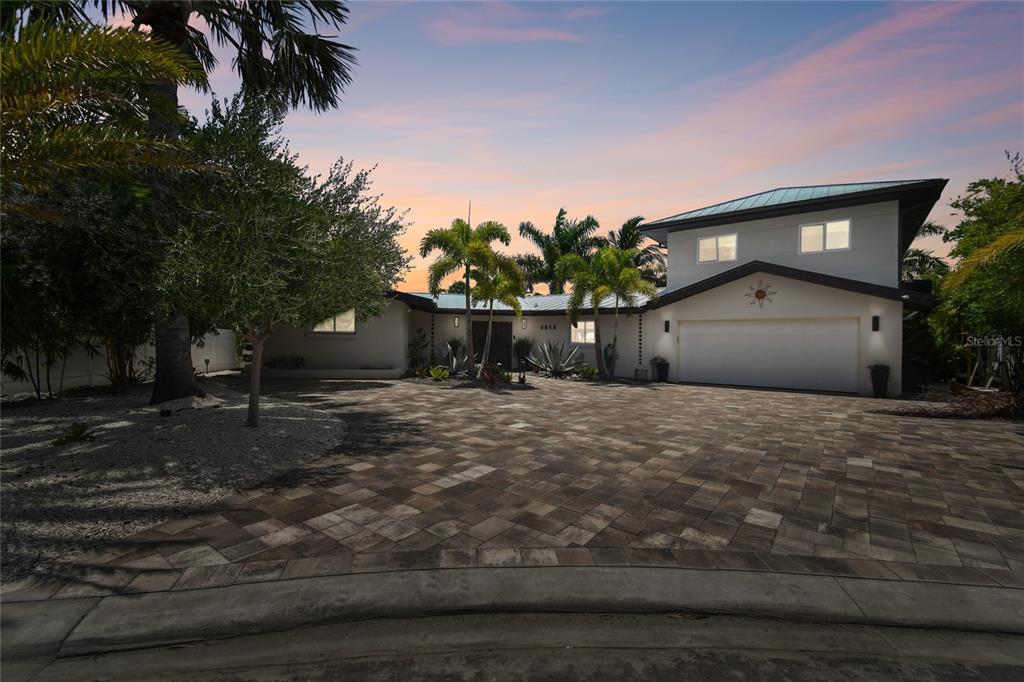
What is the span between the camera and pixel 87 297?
8.70m

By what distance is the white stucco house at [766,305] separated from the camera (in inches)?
515

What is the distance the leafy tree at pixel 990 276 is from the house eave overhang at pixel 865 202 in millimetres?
1256

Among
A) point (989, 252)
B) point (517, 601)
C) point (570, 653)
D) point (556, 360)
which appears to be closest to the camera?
point (570, 653)

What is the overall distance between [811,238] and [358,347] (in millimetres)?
16897

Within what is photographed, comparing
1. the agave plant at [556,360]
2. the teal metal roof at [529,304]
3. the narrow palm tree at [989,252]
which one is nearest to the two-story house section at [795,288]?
the teal metal roof at [529,304]

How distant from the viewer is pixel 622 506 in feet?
14.5

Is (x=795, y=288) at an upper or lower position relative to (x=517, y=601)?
upper

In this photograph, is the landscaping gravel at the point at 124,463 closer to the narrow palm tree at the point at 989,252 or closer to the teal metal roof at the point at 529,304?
the teal metal roof at the point at 529,304

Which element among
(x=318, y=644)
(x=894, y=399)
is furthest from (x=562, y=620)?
(x=894, y=399)

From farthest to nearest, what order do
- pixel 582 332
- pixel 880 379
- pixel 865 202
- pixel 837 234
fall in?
pixel 582 332 → pixel 837 234 → pixel 865 202 → pixel 880 379

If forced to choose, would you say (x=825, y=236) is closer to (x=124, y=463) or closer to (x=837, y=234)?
(x=837, y=234)

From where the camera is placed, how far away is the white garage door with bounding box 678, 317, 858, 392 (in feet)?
43.8

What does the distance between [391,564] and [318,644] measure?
2.47 ft

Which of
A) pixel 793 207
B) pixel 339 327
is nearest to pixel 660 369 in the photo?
pixel 793 207
